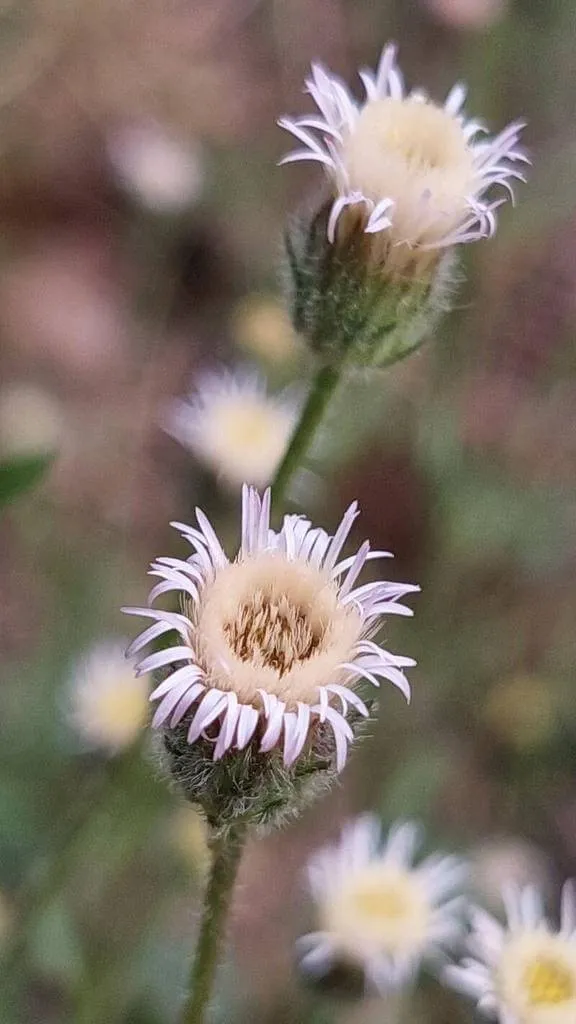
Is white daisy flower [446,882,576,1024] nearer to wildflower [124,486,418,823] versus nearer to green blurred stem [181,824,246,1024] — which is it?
green blurred stem [181,824,246,1024]

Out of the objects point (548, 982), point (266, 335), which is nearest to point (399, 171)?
point (548, 982)

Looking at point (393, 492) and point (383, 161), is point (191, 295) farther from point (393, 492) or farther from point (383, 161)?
point (383, 161)

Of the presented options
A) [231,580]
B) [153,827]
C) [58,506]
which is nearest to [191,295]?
[58,506]

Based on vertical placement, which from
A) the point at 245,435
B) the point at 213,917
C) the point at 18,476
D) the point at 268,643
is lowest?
the point at 213,917

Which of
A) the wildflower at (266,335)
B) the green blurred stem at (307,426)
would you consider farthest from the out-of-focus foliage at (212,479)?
the green blurred stem at (307,426)

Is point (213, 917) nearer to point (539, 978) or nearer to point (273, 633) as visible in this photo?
point (273, 633)

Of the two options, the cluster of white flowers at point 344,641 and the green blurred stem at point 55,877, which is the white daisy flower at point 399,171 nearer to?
the cluster of white flowers at point 344,641
